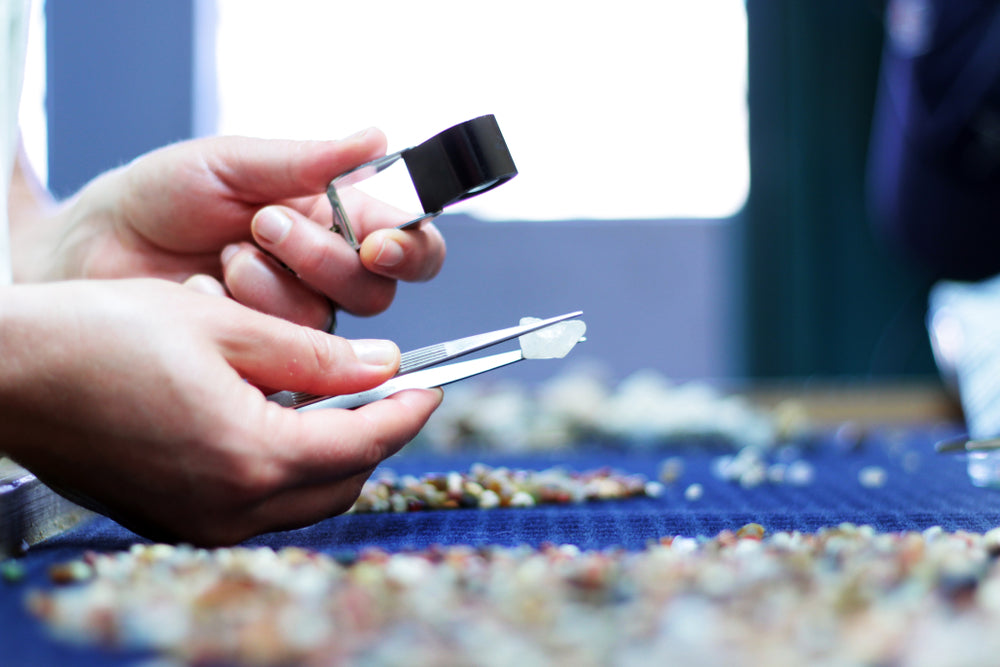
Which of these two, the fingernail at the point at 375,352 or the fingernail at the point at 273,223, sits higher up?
the fingernail at the point at 273,223

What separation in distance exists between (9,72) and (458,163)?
441 millimetres

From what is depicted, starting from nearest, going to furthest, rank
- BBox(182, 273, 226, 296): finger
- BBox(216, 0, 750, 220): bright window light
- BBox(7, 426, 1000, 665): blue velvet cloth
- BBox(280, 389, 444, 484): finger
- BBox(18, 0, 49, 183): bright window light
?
BBox(7, 426, 1000, 665): blue velvet cloth < BBox(280, 389, 444, 484): finger < BBox(182, 273, 226, 296): finger < BBox(18, 0, 49, 183): bright window light < BBox(216, 0, 750, 220): bright window light

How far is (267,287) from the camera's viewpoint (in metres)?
0.72

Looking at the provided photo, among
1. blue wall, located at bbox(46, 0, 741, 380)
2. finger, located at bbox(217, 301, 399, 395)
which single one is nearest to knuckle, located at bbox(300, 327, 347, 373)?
finger, located at bbox(217, 301, 399, 395)

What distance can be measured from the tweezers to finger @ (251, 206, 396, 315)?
6.6 inches

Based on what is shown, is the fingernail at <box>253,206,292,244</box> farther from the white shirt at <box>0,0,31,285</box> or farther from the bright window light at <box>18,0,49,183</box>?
the bright window light at <box>18,0,49,183</box>

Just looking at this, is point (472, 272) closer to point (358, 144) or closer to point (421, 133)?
point (421, 133)

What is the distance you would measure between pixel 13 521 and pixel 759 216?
7.20ft

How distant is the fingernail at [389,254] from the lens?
2.22 ft

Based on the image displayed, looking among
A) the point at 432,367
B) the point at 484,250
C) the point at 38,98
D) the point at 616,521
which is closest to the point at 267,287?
the point at 432,367

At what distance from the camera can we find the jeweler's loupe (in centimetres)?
54

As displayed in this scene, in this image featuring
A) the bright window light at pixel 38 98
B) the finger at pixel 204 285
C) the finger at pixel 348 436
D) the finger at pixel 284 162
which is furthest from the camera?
the bright window light at pixel 38 98

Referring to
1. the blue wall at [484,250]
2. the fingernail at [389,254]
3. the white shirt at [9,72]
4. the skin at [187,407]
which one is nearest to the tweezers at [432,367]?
the skin at [187,407]

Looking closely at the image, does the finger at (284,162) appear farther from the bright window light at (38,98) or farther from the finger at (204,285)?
the bright window light at (38,98)
